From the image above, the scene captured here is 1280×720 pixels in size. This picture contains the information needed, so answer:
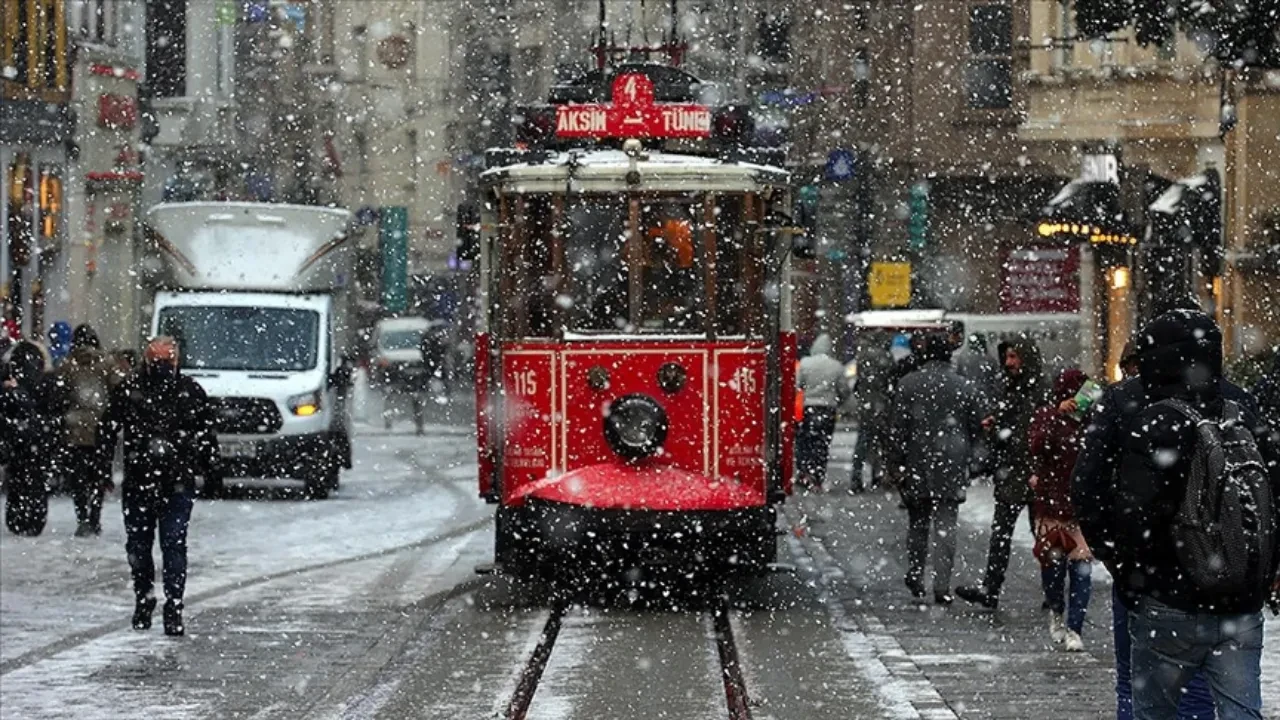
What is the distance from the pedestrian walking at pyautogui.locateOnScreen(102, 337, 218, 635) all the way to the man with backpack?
312 inches

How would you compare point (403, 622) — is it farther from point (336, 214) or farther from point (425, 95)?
point (425, 95)

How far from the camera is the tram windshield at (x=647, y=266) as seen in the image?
17.0 m

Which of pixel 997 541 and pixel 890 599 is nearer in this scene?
pixel 997 541

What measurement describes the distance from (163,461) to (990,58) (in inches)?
1557

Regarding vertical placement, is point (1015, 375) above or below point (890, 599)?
above

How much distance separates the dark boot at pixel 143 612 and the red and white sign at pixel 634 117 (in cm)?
438

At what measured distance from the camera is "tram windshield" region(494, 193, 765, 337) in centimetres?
1695

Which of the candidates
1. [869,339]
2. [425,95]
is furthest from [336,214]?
[425,95]

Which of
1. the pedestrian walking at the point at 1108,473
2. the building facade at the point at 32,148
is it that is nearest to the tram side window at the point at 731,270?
the pedestrian walking at the point at 1108,473

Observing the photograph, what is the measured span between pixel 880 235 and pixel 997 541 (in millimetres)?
39843

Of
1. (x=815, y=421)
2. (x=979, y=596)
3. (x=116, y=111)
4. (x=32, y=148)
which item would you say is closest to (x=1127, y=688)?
(x=979, y=596)

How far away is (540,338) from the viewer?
17.0m

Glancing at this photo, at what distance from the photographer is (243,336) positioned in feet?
95.6

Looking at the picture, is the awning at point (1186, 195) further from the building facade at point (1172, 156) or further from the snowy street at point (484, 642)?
the snowy street at point (484, 642)
